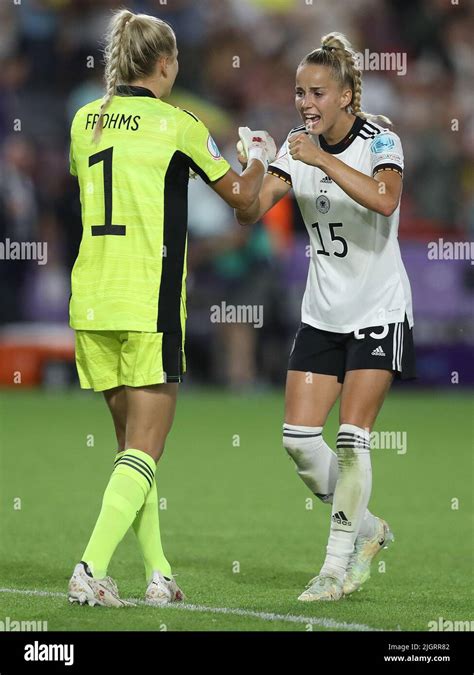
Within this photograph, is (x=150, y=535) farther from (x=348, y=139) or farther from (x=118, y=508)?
(x=348, y=139)

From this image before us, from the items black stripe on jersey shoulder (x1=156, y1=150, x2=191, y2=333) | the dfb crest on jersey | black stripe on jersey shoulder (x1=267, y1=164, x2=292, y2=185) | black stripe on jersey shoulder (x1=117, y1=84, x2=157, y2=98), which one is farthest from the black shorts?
black stripe on jersey shoulder (x1=117, y1=84, x2=157, y2=98)

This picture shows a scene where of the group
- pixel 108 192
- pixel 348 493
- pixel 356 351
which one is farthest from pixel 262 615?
pixel 108 192

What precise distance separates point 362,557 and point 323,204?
1.62m

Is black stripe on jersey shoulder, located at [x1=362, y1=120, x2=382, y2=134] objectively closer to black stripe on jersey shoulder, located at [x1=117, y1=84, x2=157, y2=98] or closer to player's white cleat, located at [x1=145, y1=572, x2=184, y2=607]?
black stripe on jersey shoulder, located at [x1=117, y1=84, x2=157, y2=98]

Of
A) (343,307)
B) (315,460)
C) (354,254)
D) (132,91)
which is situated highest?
(132,91)

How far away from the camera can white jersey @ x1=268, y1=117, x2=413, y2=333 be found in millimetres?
6383

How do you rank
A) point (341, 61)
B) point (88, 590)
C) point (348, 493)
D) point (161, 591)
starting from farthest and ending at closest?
1. point (341, 61)
2. point (348, 493)
3. point (161, 591)
4. point (88, 590)

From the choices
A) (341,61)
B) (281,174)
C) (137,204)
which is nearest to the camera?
(137,204)

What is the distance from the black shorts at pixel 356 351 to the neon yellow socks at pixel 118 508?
3.37 feet

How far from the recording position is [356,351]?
634 cm

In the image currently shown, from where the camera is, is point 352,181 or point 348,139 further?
point 348,139

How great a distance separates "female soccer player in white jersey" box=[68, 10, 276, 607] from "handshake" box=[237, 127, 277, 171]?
295 millimetres

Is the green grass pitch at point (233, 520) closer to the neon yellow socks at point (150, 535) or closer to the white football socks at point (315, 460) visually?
the neon yellow socks at point (150, 535)

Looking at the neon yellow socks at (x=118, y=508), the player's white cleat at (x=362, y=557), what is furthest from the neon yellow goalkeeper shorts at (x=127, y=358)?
the player's white cleat at (x=362, y=557)
